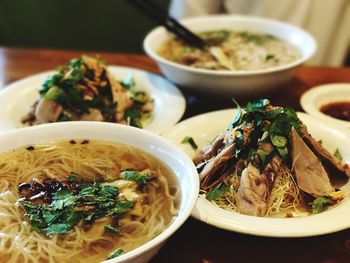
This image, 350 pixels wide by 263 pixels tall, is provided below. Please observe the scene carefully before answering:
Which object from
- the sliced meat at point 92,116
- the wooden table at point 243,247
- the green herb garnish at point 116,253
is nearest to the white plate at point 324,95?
the wooden table at point 243,247

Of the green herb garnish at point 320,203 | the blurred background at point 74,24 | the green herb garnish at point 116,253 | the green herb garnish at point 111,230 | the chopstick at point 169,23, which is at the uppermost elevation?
the chopstick at point 169,23

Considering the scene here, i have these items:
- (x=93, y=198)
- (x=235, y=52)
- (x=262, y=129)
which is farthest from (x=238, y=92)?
(x=93, y=198)

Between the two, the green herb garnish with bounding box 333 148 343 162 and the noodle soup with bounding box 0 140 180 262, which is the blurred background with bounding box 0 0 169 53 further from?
the noodle soup with bounding box 0 140 180 262

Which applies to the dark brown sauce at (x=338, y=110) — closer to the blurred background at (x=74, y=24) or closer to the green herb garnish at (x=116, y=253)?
the green herb garnish at (x=116, y=253)

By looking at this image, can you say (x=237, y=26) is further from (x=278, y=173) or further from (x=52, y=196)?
(x=52, y=196)

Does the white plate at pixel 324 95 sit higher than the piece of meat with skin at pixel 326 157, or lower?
lower
